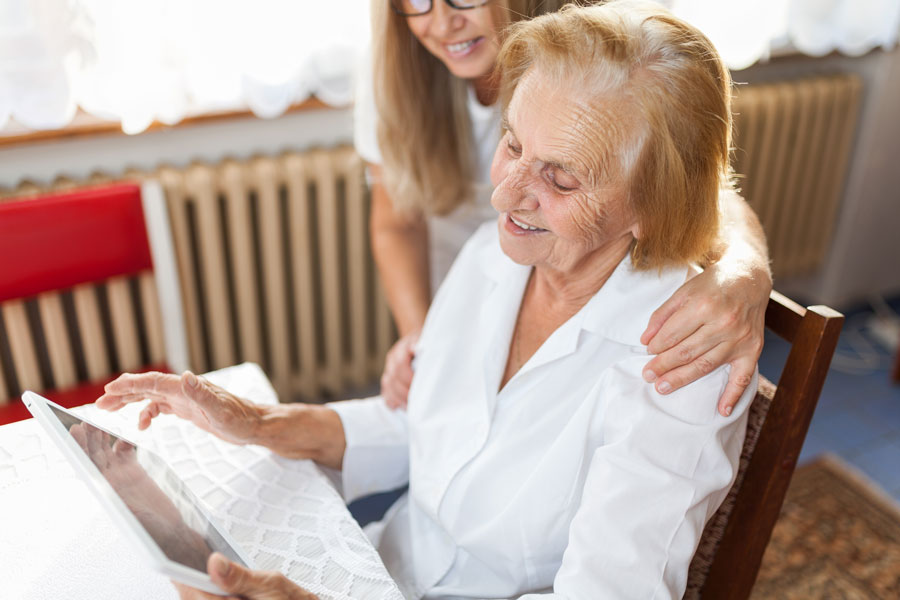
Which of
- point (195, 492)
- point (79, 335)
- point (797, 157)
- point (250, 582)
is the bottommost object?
point (79, 335)

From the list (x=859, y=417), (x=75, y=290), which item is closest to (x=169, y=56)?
(x=75, y=290)

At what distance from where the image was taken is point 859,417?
2.57 meters

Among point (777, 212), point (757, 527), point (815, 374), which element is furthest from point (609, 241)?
point (777, 212)

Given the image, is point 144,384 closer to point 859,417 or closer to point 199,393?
point 199,393

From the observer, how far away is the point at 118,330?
1949 millimetres

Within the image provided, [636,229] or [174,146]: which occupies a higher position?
[636,229]

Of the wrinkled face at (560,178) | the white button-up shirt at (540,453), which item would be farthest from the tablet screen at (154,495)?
the wrinkled face at (560,178)

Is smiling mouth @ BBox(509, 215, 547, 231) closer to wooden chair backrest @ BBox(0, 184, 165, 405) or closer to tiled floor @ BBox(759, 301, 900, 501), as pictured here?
wooden chair backrest @ BBox(0, 184, 165, 405)

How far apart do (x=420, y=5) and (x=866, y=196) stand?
2364 mm

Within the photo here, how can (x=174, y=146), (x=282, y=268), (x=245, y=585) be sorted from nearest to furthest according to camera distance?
(x=245, y=585) → (x=174, y=146) → (x=282, y=268)

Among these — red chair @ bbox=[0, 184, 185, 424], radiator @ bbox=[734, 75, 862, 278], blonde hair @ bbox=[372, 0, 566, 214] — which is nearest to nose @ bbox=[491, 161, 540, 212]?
blonde hair @ bbox=[372, 0, 566, 214]

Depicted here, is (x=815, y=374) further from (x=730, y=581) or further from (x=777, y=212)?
(x=777, y=212)

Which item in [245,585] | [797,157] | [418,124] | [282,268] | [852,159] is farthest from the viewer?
[852,159]

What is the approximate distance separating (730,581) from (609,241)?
472 mm
